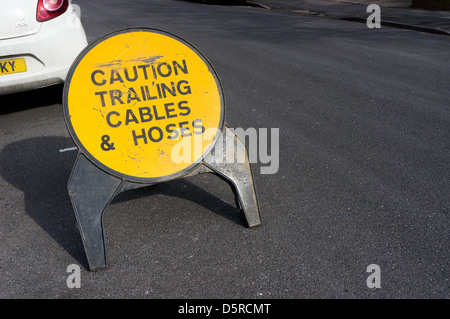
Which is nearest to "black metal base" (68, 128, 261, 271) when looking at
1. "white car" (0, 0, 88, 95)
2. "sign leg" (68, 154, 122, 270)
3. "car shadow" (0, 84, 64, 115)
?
"sign leg" (68, 154, 122, 270)

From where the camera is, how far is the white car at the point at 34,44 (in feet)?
16.3

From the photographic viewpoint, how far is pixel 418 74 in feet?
23.4

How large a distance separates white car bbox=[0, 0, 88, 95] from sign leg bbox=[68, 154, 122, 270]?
275cm

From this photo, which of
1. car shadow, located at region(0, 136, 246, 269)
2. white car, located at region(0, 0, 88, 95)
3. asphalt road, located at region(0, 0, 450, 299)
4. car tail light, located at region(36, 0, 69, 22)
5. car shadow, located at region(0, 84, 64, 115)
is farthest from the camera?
car shadow, located at region(0, 84, 64, 115)

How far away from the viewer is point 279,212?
3.35 metres

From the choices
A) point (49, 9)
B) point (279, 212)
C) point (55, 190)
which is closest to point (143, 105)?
point (279, 212)

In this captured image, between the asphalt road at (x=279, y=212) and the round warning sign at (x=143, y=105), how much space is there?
535 millimetres

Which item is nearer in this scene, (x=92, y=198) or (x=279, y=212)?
(x=92, y=198)

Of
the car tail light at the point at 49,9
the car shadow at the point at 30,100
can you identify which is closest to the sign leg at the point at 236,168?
the car tail light at the point at 49,9

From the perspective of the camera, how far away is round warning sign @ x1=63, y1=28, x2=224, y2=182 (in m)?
2.83

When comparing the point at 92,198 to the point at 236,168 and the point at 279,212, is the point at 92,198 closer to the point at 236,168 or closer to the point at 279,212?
the point at 236,168

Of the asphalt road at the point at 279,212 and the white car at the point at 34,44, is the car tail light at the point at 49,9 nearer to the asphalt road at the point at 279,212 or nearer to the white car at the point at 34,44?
the white car at the point at 34,44

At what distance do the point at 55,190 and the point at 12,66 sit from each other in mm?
1935

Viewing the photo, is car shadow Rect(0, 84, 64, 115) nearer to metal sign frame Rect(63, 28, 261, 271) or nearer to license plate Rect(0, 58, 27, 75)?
license plate Rect(0, 58, 27, 75)
